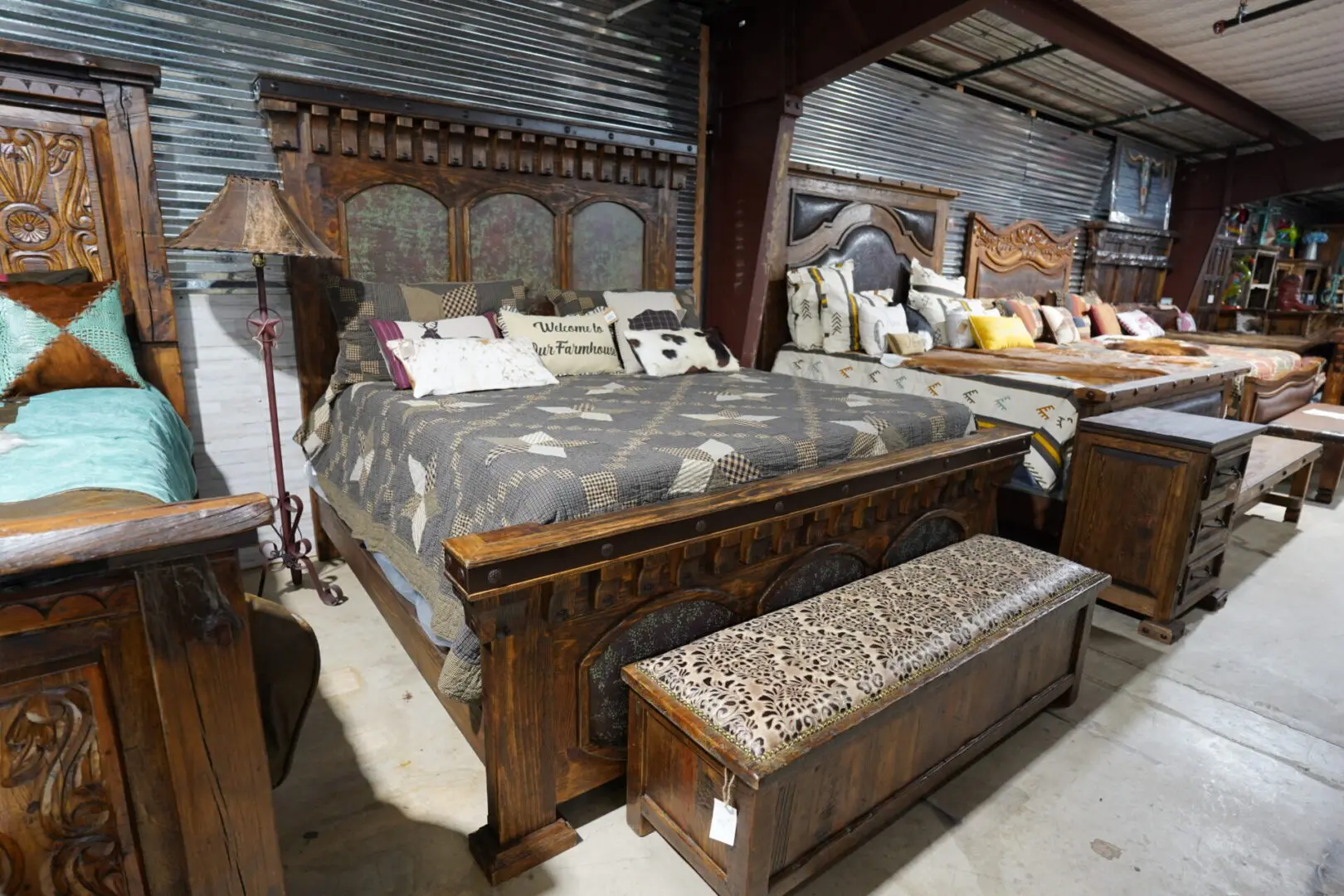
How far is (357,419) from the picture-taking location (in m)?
2.48

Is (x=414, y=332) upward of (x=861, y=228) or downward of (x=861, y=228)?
downward

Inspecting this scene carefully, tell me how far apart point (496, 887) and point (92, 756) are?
88 cm

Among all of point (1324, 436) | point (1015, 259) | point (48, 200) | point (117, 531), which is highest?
point (1015, 259)

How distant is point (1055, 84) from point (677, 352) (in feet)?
14.0

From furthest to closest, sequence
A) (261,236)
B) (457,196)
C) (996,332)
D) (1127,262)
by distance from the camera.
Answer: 1. (1127,262)
2. (996,332)
3. (457,196)
4. (261,236)

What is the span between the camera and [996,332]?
4.65 metres

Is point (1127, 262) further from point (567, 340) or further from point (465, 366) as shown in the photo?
point (465, 366)

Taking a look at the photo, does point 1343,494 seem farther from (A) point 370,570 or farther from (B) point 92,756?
(B) point 92,756

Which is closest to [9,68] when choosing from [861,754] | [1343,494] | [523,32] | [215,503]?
[523,32]

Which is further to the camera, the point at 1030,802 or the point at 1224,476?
the point at 1224,476

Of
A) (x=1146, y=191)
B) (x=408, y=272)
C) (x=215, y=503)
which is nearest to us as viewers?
(x=215, y=503)

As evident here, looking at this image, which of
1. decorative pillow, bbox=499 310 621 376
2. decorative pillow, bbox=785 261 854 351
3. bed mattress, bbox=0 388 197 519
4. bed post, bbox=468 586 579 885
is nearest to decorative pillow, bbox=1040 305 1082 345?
decorative pillow, bbox=785 261 854 351

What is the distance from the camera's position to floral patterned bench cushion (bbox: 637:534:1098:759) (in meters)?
1.36

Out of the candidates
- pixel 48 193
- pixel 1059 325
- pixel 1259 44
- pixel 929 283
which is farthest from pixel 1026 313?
pixel 48 193
